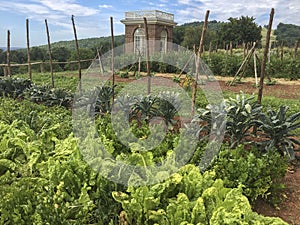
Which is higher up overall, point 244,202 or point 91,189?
point 244,202

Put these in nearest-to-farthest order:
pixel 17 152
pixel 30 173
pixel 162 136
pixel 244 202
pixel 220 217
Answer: pixel 220 217 < pixel 244 202 < pixel 30 173 < pixel 17 152 < pixel 162 136

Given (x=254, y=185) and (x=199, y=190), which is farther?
(x=254, y=185)

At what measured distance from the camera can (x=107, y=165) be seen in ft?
9.46

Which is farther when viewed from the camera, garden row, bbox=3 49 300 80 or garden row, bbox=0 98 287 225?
garden row, bbox=3 49 300 80

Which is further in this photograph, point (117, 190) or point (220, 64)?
point (220, 64)

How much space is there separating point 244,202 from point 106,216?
1.05 meters

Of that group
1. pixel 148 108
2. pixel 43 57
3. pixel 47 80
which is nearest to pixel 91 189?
pixel 148 108

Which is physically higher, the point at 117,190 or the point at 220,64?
the point at 220,64

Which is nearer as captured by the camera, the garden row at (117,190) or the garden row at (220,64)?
the garden row at (117,190)

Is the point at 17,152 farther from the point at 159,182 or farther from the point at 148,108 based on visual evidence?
the point at 148,108

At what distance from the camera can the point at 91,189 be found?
9.41 ft

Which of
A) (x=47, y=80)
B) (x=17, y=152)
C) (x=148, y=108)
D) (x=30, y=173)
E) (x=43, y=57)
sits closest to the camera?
(x=30, y=173)

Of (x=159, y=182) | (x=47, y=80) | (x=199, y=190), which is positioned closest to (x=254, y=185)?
(x=199, y=190)

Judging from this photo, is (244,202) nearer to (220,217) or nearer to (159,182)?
(220,217)
